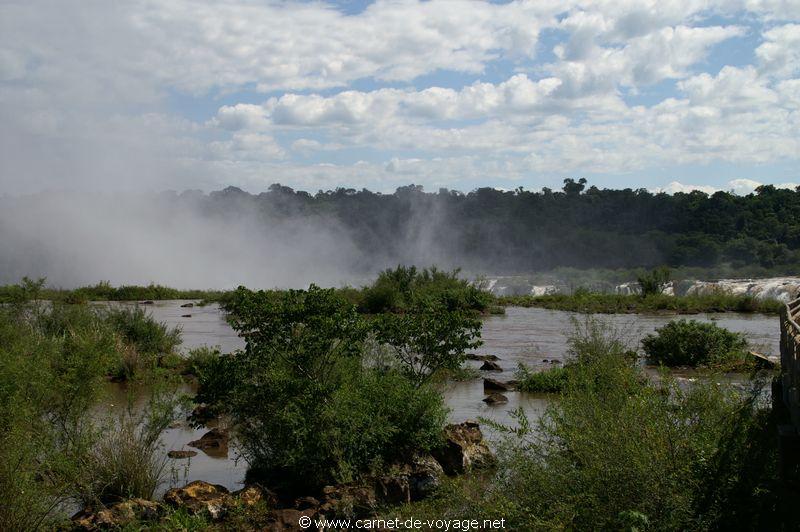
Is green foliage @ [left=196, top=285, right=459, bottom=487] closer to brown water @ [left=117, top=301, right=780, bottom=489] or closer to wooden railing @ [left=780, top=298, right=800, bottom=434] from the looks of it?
brown water @ [left=117, top=301, right=780, bottom=489]

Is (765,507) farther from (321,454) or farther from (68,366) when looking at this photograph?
(68,366)

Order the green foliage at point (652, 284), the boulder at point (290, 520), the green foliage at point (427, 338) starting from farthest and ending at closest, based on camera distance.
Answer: the green foliage at point (652, 284)
the green foliage at point (427, 338)
the boulder at point (290, 520)

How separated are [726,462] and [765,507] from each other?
533mm

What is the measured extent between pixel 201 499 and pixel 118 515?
91 centimetres

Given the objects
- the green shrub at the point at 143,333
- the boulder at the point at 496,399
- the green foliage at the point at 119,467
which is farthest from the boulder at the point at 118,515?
the green shrub at the point at 143,333

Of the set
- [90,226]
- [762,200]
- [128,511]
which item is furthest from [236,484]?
[762,200]

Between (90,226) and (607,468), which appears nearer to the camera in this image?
(607,468)

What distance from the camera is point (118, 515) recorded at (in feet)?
28.4

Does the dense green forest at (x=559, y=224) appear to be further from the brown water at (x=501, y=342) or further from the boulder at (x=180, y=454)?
the boulder at (x=180, y=454)

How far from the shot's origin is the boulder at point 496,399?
619 inches

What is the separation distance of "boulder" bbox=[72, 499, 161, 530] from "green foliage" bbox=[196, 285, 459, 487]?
5.38 ft

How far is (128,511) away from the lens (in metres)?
8.74

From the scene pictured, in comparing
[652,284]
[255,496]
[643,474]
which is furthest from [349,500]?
[652,284]

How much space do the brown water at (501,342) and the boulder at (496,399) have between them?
0.14 metres
